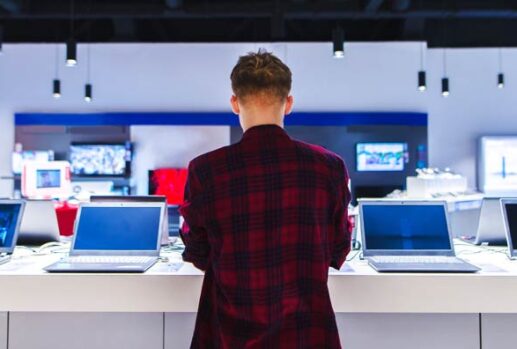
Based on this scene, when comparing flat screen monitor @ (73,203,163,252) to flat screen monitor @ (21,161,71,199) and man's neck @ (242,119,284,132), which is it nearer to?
man's neck @ (242,119,284,132)

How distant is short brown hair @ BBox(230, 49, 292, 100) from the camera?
4.16 ft

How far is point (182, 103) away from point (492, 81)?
17.9 ft

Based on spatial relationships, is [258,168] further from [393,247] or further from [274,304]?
[393,247]

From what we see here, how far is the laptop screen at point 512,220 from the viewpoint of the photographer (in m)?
2.11

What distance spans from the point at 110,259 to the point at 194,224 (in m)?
0.86

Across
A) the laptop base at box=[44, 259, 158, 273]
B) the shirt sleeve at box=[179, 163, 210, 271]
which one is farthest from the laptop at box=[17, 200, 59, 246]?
the shirt sleeve at box=[179, 163, 210, 271]

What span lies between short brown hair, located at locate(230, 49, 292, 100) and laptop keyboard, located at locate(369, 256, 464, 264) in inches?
40.9

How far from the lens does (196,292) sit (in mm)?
1805

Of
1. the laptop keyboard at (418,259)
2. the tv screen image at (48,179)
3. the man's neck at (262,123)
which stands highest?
the man's neck at (262,123)

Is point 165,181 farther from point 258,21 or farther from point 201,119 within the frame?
point 258,21

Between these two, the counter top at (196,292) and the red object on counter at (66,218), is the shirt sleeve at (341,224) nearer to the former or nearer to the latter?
the counter top at (196,292)

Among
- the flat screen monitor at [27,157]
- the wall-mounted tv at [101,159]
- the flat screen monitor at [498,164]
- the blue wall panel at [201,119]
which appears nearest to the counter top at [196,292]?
the wall-mounted tv at [101,159]

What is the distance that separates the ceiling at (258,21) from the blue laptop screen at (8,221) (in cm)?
520

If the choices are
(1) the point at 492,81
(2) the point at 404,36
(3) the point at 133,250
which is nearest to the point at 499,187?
(1) the point at 492,81
